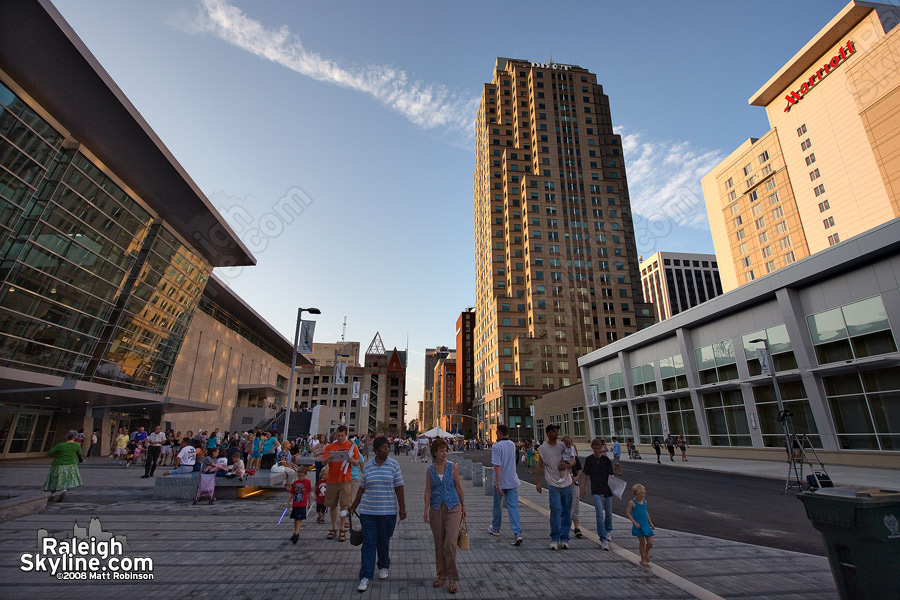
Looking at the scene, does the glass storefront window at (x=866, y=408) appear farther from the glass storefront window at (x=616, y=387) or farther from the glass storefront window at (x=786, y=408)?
the glass storefront window at (x=616, y=387)

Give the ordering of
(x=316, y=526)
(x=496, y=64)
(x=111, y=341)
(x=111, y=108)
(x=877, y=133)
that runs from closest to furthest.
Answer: (x=316, y=526) < (x=111, y=108) < (x=111, y=341) < (x=877, y=133) < (x=496, y=64)

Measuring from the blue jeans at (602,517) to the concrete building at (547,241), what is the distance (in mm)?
67713

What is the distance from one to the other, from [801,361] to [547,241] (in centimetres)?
6080

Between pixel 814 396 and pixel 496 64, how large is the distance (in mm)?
116048

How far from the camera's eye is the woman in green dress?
10.7 m

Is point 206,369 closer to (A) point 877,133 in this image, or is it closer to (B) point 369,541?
(B) point 369,541

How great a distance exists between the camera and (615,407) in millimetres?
45250

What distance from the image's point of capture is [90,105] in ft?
70.2

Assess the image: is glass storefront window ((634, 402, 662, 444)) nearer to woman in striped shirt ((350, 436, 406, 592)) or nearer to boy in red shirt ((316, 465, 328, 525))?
boy in red shirt ((316, 465, 328, 525))

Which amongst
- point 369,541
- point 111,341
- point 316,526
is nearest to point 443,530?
point 369,541

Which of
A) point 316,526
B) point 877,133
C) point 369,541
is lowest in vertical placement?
point 316,526

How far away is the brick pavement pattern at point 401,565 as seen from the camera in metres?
5.15

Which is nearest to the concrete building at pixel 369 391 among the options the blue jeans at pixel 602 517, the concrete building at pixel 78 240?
the concrete building at pixel 78 240

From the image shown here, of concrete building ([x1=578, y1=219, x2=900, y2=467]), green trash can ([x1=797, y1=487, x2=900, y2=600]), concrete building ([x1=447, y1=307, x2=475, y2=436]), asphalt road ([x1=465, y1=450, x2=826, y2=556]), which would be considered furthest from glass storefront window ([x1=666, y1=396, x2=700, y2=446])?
concrete building ([x1=447, y1=307, x2=475, y2=436])
